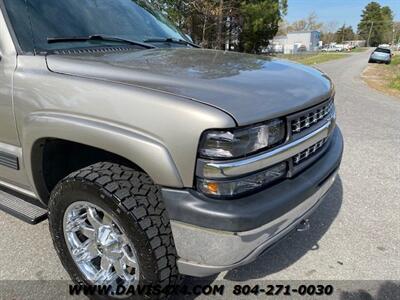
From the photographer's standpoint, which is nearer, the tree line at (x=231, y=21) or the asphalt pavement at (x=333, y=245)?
the asphalt pavement at (x=333, y=245)

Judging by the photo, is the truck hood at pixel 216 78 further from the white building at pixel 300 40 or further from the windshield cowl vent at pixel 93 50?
the white building at pixel 300 40

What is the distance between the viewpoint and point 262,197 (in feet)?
6.53

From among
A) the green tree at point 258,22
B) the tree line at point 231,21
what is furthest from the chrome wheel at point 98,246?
the green tree at point 258,22

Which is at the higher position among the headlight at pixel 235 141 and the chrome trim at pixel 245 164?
the headlight at pixel 235 141

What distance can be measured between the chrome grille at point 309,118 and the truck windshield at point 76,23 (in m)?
1.45

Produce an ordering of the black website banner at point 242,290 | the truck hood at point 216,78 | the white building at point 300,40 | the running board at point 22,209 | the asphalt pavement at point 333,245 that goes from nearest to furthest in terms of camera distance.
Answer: the truck hood at point 216,78, the black website banner at point 242,290, the running board at point 22,209, the asphalt pavement at point 333,245, the white building at point 300,40

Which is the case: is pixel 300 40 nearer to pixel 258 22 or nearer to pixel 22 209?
pixel 258 22

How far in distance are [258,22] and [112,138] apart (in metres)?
28.2

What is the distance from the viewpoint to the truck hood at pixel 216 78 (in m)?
1.96

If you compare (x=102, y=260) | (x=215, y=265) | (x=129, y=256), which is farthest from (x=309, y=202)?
(x=102, y=260)

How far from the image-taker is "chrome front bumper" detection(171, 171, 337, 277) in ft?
6.25

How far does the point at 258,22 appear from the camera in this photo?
92.7 ft

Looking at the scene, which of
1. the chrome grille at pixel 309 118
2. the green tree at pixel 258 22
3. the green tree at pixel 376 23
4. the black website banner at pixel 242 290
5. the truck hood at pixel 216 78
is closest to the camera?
the truck hood at pixel 216 78

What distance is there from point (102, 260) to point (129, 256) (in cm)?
29
